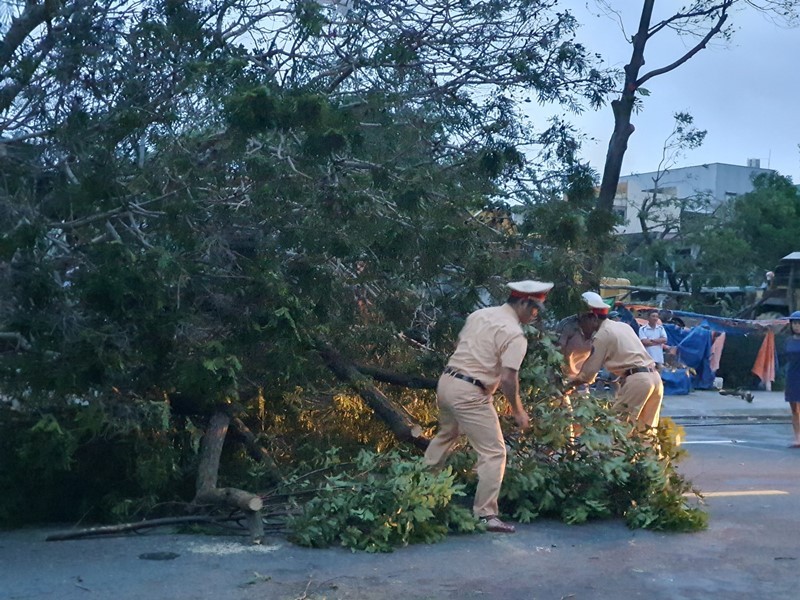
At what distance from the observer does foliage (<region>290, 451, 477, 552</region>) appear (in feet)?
22.7

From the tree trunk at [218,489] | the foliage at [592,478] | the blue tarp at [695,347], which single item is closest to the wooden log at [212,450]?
the tree trunk at [218,489]

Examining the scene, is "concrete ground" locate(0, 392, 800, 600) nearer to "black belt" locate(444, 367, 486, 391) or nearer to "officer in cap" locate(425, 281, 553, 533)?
"officer in cap" locate(425, 281, 553, 533)

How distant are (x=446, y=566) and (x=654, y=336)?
1218cm

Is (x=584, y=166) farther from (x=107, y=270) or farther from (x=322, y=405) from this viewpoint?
(x=107, y=270)

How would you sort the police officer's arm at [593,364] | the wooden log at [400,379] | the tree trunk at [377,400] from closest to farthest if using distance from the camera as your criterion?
the tree trunk at [377,400] → the police officer's arm at [593,364] → the wooden log at [400,379]

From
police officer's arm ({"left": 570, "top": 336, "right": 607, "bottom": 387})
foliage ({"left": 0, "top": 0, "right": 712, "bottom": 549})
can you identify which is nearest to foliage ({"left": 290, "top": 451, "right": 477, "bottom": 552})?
foliage ({"left": 0, "top": 0, "right": 712, "bottom": 549})

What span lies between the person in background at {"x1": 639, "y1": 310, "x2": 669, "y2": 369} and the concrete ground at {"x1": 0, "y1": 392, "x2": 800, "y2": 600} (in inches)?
373

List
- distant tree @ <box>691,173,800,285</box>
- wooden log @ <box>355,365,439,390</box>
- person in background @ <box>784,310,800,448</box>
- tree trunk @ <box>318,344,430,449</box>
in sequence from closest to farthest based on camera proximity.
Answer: tree trunk @ <box>318,344,430,449</box>, wooden log @ <box>355,365,439,390</box>, person in background @ <box>784,310,800,448</box>, distant tree @ <box>691,173,800,285</box>

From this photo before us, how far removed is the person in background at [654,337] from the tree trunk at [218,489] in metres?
10.8

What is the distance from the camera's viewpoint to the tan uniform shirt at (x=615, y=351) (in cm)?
890

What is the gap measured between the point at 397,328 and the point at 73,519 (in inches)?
119

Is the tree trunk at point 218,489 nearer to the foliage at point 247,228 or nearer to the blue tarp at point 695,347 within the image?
the foliage at point 247,228

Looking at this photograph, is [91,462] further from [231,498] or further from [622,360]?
[622,360]

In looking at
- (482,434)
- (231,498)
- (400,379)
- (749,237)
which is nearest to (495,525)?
(482,434)
